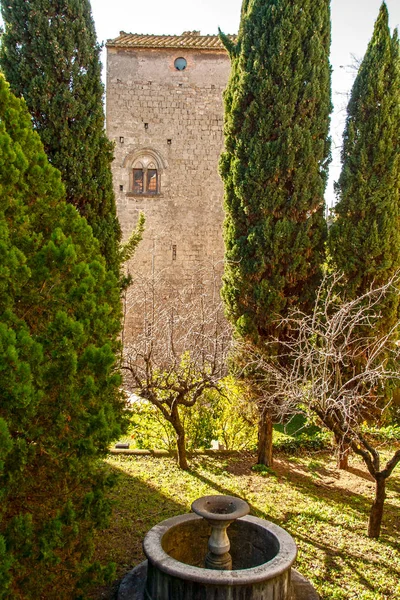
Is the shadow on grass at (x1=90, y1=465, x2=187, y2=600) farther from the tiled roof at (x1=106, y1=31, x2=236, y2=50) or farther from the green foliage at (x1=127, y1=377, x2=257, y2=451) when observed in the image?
the tiled roof at (x1=106, y1=31, x2=236, y2=50)

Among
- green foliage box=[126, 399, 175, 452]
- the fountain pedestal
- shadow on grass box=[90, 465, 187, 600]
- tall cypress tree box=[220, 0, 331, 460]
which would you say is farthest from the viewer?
green foliage box=[126, 399, 175, 452]

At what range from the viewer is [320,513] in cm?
619

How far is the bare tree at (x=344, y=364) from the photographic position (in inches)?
217

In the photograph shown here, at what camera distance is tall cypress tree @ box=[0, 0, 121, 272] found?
20.2 feet

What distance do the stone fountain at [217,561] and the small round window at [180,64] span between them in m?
13.2

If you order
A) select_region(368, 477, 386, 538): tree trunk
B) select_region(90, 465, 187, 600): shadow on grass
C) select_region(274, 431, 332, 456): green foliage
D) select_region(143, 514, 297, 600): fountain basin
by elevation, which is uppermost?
select_region(143, 514, 297, 600): fountain basin

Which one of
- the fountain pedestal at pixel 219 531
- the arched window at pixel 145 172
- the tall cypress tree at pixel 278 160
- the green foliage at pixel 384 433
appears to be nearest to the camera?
the fountain pedestal at pixel 219 531

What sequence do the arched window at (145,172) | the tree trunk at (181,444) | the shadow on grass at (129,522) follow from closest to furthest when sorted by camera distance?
the shadow on grass at (129,522) → the tree trunk at (181,444) → the arched window at (145,172)

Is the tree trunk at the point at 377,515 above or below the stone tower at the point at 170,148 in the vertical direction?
below

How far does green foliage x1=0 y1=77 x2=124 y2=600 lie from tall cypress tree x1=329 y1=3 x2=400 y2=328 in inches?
207

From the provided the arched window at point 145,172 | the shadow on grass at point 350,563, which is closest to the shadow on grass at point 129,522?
the shadow on grass at point 350,563

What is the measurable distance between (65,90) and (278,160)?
3.29 metres

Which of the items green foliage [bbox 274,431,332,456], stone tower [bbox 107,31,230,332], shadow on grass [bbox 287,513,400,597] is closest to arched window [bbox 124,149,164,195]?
stone tower [bbox 107,31,230,332]

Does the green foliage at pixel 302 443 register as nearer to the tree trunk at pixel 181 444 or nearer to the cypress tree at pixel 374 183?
the cypress tree at pixel 374 183
